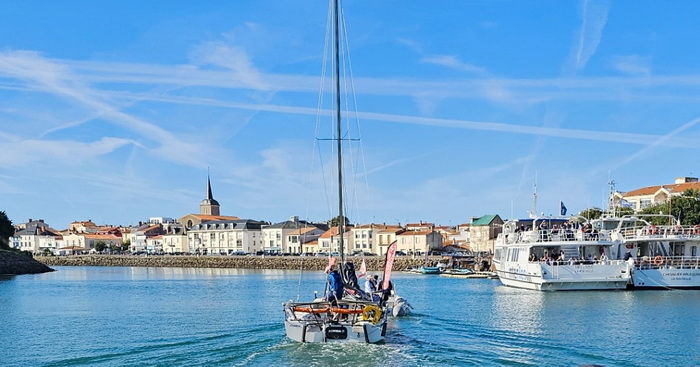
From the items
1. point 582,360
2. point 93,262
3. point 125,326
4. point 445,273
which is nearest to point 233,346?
point 125,326

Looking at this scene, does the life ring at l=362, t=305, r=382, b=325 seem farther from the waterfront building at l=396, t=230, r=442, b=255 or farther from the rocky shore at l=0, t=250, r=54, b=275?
the waterfront building at l=396, t=230, r=442, b=255

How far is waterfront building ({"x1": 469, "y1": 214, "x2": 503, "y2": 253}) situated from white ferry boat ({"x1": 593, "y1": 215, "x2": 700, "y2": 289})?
218 ft

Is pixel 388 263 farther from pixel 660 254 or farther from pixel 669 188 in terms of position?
pixel 669 188

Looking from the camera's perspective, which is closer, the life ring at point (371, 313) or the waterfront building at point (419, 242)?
the life ring at point (371, 313)

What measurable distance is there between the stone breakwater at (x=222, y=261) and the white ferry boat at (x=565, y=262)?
4860cm

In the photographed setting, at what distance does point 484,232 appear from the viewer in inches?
5276

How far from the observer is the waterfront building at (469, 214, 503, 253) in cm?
13150

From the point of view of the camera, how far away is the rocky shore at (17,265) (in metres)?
113

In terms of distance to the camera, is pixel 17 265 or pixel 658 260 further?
pixel 17 265

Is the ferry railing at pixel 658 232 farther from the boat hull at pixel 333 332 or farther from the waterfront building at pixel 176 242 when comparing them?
the waterfront building at pixel 176 242

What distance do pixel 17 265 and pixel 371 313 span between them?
336 ft

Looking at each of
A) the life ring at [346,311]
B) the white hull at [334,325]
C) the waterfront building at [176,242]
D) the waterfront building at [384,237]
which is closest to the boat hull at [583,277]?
the white hull at [334,325]

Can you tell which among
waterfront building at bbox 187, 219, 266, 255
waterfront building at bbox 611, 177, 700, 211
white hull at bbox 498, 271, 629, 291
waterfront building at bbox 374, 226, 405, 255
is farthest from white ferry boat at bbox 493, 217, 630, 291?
waterfront building at bbox 187, 219, 266, 255

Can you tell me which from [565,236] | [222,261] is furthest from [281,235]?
[565,236]
